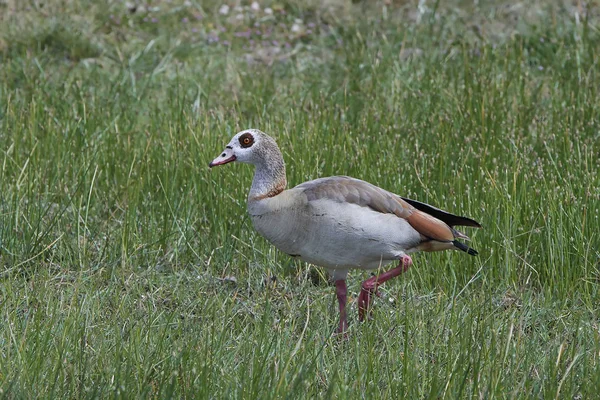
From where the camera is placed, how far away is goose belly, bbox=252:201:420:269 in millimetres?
4523

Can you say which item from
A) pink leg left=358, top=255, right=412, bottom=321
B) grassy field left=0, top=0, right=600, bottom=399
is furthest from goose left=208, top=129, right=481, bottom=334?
grassy field left=0, top=0, right=600, bottom=399

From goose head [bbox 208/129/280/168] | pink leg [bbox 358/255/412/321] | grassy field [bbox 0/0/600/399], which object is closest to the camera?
grassy field [bbox 0/0/600/399]

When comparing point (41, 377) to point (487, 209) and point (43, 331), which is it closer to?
point (43, 331)

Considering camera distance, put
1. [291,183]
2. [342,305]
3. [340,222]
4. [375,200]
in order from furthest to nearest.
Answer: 1. [291,183]
2. [342,305]
3. [375,200]
4. [340,222]

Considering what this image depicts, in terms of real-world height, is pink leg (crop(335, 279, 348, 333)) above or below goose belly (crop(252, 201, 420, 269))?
below

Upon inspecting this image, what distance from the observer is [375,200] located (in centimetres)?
465

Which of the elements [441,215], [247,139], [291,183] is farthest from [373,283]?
[291,183]

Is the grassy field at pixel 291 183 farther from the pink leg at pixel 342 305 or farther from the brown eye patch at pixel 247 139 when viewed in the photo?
the brown eye patch at pixel 247 139

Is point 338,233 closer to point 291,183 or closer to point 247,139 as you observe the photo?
point 247,139

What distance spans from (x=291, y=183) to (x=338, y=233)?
1487 mm

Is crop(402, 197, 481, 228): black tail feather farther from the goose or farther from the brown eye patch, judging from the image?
the brown eye patch

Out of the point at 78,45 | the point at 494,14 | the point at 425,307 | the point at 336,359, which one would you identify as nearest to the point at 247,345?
the point at 336,359

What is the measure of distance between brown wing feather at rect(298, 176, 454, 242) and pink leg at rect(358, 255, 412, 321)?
165mm

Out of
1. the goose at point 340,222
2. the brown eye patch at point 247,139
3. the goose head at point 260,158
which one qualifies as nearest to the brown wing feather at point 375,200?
the goose at point 340,222
